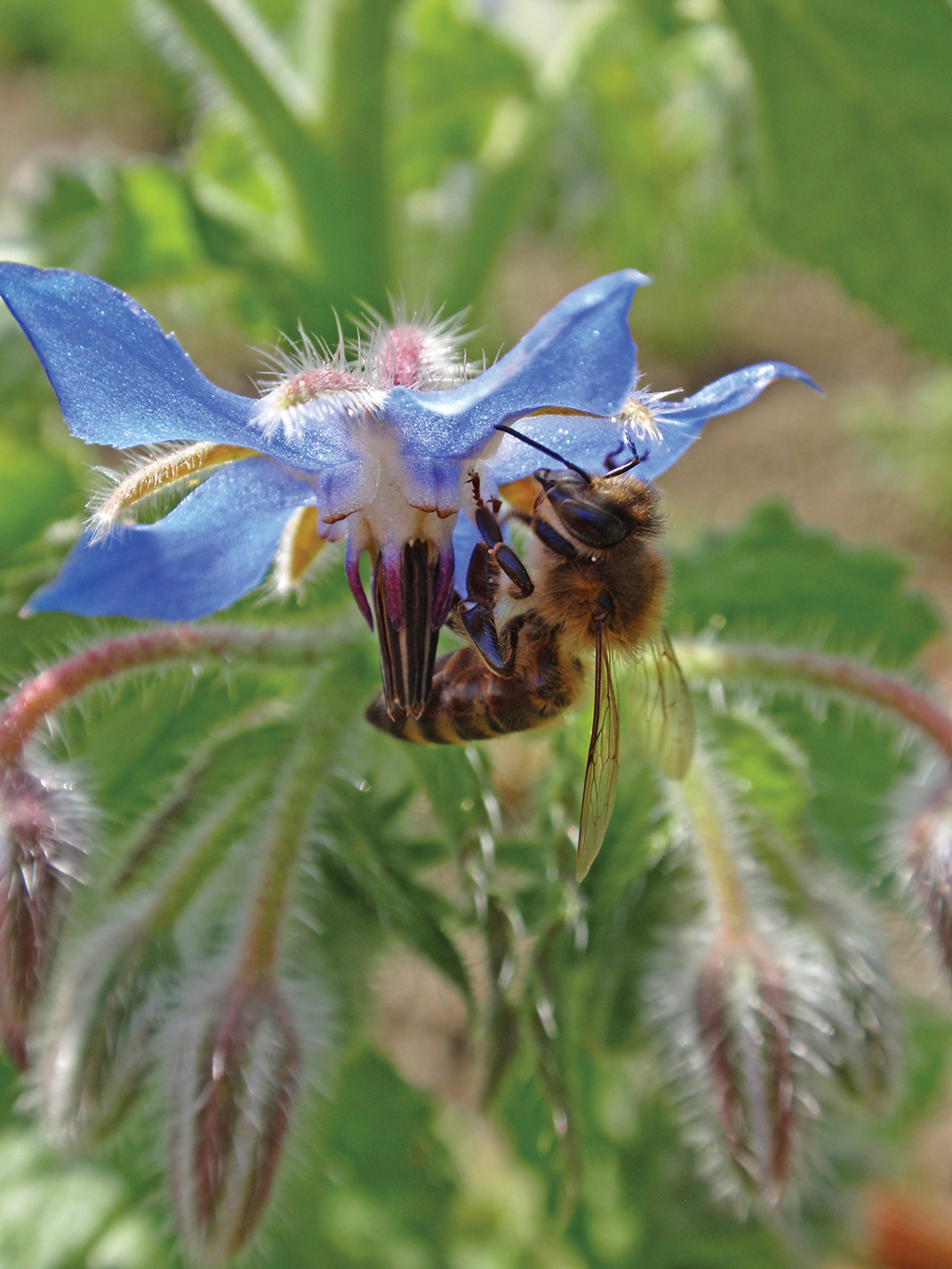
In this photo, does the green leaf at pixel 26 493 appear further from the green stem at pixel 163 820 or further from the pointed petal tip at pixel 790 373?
the pointed petal tip at pixel 790 373

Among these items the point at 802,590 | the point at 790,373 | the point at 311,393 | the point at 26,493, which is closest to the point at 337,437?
the point at 311,393

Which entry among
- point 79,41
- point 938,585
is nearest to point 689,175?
A: point 938,585

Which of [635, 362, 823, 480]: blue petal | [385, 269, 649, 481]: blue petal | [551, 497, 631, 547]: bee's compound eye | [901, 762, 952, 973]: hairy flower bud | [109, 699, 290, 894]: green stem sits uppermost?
[385, 269, 649, 481]: blue petal

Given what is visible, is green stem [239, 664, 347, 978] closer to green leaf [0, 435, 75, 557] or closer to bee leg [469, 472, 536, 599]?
bee leg [469, 472, 536, 599]

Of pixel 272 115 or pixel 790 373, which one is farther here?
pixel 272 115

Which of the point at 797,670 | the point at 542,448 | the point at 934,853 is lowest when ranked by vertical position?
the point at 934,853

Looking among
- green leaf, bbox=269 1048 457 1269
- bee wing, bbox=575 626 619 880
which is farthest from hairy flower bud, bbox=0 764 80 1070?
green leaf, bbox=269 1048 457 1269

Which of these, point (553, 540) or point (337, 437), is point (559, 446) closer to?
point (553, 540)

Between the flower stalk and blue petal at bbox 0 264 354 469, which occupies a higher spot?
blue petal at bbox 0 264 354 469
